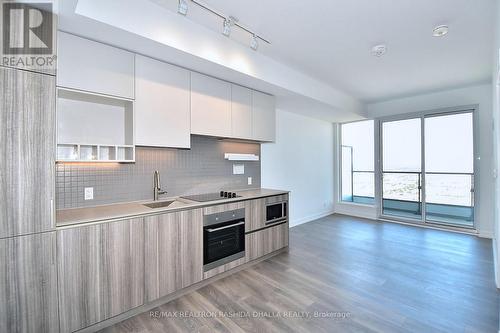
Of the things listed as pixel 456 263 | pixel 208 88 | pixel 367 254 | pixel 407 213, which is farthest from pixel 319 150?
pixel 208 88

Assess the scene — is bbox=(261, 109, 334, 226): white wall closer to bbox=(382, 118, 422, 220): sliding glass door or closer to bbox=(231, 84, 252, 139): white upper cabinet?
bbox=(231, 84, 252, 139): white upper cabinet

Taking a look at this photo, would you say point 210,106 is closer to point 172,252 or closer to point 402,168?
point 172,252

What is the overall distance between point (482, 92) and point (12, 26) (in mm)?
6825

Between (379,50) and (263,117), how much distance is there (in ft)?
5.86

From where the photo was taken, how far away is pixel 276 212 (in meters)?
3.58

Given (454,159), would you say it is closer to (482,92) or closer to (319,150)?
(482,92)

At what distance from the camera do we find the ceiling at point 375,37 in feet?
7.30

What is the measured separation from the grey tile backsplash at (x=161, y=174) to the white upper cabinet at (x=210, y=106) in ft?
1.28

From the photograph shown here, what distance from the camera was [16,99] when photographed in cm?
160

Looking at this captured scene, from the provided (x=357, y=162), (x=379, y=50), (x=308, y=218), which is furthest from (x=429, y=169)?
(x=379, y=50)

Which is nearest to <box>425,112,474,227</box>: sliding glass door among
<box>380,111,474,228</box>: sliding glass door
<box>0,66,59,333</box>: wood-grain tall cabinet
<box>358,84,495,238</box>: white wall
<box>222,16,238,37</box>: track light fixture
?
<box>380,111,474,228</box>: sliding glass door

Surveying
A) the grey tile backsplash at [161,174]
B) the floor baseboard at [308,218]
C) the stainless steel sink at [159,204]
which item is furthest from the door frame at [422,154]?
the stainless steel sink at [159,204]

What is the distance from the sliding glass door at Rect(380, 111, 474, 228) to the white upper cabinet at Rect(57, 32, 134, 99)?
575cm

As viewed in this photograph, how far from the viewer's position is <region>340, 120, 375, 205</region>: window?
605 cm
